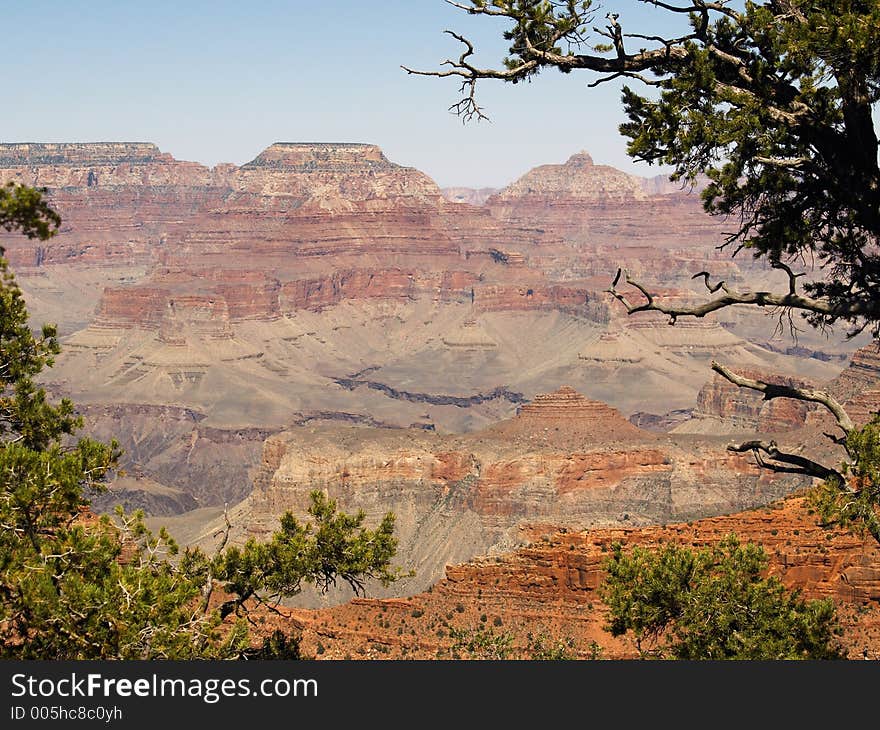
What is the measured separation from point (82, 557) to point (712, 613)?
11.1m

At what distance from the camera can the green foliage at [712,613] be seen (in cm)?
1980

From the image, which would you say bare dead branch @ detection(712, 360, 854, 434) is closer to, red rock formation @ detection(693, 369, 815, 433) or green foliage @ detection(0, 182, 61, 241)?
green foliage @ detection(0, 182, 61, 241)

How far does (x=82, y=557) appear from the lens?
17.3 m

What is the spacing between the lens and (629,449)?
302 ft

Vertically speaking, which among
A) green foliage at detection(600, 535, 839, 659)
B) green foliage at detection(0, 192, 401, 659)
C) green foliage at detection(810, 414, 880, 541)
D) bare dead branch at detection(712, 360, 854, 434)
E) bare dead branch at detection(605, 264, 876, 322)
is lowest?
green foliage at detection(600, 535, 839, 659)

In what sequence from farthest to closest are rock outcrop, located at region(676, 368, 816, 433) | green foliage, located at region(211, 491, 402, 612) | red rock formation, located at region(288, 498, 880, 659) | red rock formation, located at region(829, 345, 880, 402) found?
1. rock outcrop, located at region(676, 368, 816, 433)
2. red rock formation, located at region(829, 345, 880, 402)
3. red rock formation, located at region(288, 498, 880, 659)
4. green foliage, located at region(211, 491, 402, 612)

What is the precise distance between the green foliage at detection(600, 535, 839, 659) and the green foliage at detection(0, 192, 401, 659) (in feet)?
15.5

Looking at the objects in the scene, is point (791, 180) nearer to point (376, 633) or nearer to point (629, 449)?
point (376, 633)

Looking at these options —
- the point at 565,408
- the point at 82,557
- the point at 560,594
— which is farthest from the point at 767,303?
the point at 565,408

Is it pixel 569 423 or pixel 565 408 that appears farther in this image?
pixel 565 408

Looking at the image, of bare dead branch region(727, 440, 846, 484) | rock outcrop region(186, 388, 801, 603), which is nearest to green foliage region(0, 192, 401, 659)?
bare dead branch region(727, 440, 846, 484)

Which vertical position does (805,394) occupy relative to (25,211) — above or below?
below

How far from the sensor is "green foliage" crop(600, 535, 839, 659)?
19797 millimetres

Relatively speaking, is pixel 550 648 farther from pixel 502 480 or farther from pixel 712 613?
pixel 502 480
